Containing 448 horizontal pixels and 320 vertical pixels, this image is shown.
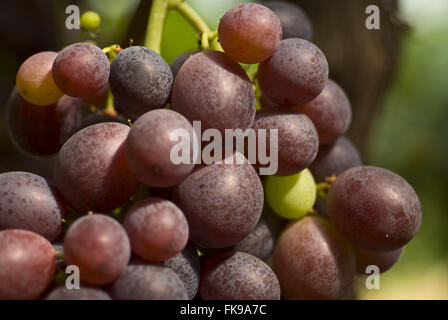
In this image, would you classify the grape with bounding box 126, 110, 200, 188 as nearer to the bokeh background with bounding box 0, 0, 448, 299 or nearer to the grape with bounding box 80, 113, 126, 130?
the grape with bounding box 80, 113, 126, 130

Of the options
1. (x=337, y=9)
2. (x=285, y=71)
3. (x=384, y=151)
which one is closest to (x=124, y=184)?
(x=285, y=71)

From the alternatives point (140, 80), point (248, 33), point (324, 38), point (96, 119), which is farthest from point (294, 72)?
point (324, 38)

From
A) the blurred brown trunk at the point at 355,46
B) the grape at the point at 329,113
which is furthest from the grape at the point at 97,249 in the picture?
the blurred brown trunk at the point at 355,46

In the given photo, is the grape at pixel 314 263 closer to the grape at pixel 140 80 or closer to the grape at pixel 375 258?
the grape at pixel 375 258

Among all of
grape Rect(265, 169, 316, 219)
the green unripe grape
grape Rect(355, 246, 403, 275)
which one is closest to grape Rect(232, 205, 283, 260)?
grape Rect(265, 169, 316, 219)

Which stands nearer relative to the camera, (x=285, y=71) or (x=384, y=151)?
(x=285, y=71)
